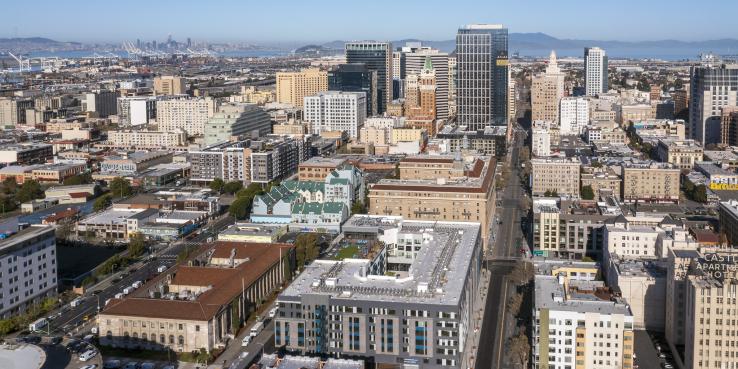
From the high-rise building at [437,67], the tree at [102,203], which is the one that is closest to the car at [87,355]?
the tree at [102,203]

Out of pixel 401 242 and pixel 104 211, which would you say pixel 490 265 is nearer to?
pixel 401 242

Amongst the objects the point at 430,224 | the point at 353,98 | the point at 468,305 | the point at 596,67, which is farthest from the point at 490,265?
the point at 596,67

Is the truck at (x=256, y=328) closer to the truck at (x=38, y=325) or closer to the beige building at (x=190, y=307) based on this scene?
the beige building at (x=190, y=307)

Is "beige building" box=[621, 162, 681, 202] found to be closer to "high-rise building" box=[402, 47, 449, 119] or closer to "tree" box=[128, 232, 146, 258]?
"tree" box=[128, 232, 146, 258]

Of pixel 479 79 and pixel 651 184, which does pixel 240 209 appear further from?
pixel 479 79

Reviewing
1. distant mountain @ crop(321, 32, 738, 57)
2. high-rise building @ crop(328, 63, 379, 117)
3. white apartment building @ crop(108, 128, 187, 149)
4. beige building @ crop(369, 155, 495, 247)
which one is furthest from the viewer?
distant mountain @ crop(321, 32, 738, 57)

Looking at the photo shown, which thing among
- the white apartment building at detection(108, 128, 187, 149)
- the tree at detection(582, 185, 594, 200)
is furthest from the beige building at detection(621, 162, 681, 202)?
the white apartment building at detection(108, 128, 187, 149)
